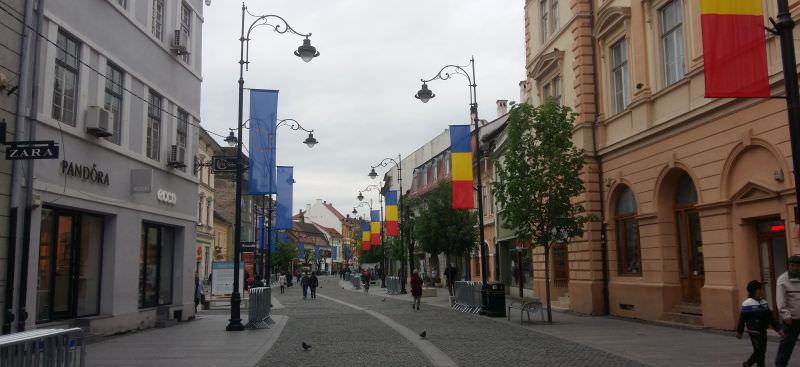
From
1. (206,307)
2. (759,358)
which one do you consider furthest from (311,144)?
(759,358)

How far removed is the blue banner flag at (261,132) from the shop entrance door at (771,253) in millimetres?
12954

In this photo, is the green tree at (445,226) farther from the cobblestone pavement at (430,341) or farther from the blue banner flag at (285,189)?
the cobblestone pavement at (430,341)

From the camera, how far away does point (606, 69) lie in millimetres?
22344

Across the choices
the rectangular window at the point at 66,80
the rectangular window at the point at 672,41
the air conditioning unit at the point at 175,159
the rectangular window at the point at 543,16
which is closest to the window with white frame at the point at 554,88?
the rectangular window at the point at 543,16

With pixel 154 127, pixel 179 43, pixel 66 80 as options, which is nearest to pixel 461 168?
pixel 179 43

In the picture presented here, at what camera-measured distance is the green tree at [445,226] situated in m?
36.2

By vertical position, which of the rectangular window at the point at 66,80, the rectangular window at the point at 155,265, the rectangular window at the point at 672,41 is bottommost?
the rectangular window at the point at 155,265

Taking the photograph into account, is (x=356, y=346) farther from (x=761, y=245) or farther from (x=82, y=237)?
(x=761, y=245)

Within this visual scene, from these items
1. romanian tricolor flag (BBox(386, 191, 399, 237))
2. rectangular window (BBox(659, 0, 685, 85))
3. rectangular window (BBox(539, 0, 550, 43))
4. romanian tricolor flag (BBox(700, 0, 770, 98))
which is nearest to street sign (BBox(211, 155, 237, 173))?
rectangular window (BBox(659, 0, 685, 85))

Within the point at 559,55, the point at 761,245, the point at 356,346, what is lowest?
the point at 356,346

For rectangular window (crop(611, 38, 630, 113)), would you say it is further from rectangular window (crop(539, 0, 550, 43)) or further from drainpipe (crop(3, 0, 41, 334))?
drainpipe (crop(3, 0, 41, 334))

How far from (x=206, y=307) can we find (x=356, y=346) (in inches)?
693

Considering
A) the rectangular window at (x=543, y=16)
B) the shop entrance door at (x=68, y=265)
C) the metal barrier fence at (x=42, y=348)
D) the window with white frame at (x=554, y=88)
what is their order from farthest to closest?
the rectangular window at (x=543, y=16)
the window with white frame at (x=554, y=88)
the shop entrance door at (x=68, y=265)
the metal barrier fence at (x=42, y=348)

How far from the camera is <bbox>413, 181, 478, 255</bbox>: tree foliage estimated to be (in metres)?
36.2
